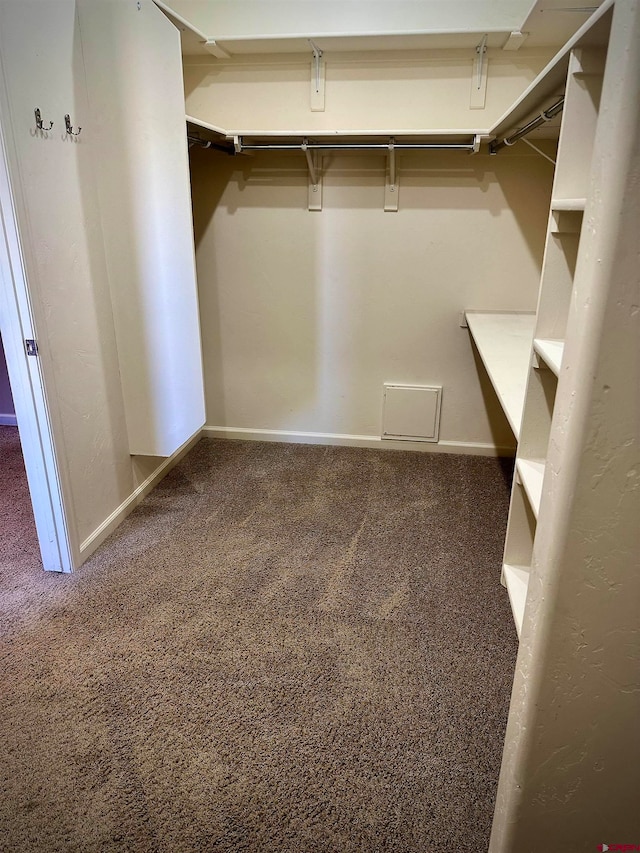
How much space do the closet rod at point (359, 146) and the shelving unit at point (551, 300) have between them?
19.5 inches

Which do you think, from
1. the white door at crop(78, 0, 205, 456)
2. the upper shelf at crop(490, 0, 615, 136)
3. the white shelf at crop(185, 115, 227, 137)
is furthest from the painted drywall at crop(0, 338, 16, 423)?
the upper shelf at crop(490, 0, 615, 136)

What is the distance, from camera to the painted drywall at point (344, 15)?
2676 millimetres

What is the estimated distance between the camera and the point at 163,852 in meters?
1.31

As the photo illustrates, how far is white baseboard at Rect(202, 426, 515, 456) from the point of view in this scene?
348 centimetres

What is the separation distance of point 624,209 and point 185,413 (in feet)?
7.33

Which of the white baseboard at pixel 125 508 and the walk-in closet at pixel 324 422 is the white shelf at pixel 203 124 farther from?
the white baseboard at pixel 125 508

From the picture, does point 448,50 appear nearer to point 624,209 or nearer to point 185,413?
point 185,413

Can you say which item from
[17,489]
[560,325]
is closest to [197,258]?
[17,489]

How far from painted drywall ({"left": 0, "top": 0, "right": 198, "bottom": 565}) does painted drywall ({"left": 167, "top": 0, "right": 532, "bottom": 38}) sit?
0.80m

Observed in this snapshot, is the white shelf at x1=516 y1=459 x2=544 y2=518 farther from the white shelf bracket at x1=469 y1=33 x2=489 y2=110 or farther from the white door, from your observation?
the white shelf bracket at x1=469 y1=33 x2=489 y2=110

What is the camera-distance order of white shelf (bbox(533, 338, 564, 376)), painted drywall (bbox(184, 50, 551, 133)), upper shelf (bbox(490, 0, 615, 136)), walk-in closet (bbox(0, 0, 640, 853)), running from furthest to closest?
painted drywall (bbox(184, 50, 551, 133)) < white shelf (bbox(533, 338, 564, 376)) < upper shelf (bbox(490, 0, 615, 136)) < walk-in closet (bbox(0, 0, 640, 853))

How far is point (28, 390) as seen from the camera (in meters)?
2.10

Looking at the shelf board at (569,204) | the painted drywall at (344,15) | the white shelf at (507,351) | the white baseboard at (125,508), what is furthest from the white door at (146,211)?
the shelf board at (569,204)

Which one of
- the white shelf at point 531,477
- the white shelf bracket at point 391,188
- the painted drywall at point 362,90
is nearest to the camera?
the white shelf at point 531,477
